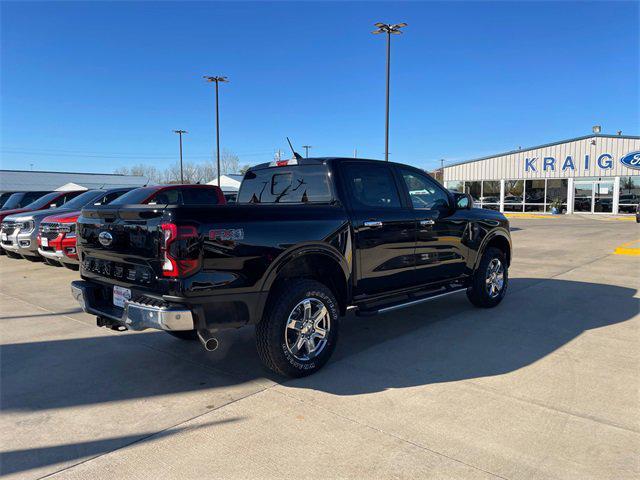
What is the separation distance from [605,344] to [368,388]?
2.79 meters

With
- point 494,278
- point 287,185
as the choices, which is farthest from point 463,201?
point 287,185

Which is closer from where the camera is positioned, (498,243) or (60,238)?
(498,243)

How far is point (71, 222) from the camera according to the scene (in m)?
8.84

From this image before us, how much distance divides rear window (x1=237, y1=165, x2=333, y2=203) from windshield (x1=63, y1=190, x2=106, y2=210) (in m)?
6.60

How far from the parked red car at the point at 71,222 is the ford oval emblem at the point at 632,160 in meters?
29.9

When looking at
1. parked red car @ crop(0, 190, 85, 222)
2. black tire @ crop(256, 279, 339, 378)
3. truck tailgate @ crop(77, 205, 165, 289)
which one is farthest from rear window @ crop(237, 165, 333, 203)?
parked red car @ crop(0, 190, 85, 222)

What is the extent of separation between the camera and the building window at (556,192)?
111 ft

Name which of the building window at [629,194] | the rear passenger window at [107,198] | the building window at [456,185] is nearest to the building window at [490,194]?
the building window at [456,185]

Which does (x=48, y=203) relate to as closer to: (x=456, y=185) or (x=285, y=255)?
(x=285, y=255)

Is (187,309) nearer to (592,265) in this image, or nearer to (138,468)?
(138,468)

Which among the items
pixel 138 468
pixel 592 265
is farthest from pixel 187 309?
pixel 592 265

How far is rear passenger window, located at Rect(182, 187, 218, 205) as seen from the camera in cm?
937

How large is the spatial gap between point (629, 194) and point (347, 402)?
110ft

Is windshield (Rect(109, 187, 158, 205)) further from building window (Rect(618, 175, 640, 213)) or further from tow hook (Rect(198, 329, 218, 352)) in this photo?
building window (Rect(618, 175, 640, 213))
